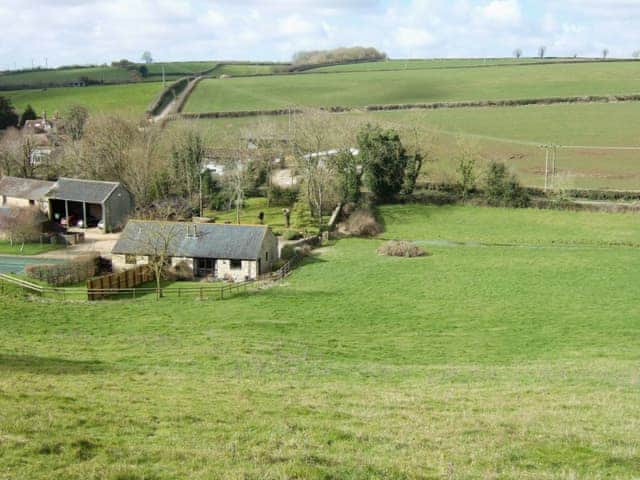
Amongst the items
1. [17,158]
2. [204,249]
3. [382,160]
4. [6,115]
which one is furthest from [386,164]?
[6,115]

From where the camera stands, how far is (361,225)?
192 feet

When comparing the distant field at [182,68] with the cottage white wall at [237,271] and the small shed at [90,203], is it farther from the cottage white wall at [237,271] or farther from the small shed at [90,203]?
the cottage white wall at [237,271]

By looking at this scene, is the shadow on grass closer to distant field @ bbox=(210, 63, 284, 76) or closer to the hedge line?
the hedge line

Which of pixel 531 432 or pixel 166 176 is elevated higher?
pixel 166 176

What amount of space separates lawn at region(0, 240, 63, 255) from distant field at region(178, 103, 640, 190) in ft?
88.0

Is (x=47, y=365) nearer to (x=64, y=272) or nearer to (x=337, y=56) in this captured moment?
(x=64, y=272)

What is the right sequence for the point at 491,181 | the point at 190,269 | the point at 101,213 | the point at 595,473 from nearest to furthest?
the point at 595,473 → the point at 190,269 → the point at 101,213 → the point at 491,181

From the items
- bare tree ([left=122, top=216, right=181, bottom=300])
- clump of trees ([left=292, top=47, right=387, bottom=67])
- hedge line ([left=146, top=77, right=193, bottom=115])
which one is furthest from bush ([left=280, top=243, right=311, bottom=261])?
clump of trees ([left=292, top=47, right=387, bottom=67])

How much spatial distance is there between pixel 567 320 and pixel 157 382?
20470 mm

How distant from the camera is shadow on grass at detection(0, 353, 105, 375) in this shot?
21.7 meters

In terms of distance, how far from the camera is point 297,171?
2790 inches

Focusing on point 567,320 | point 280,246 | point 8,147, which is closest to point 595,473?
point 567,320

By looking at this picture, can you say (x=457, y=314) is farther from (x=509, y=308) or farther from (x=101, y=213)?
(x=101, y=213)

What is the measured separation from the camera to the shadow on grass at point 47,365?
21684mm
